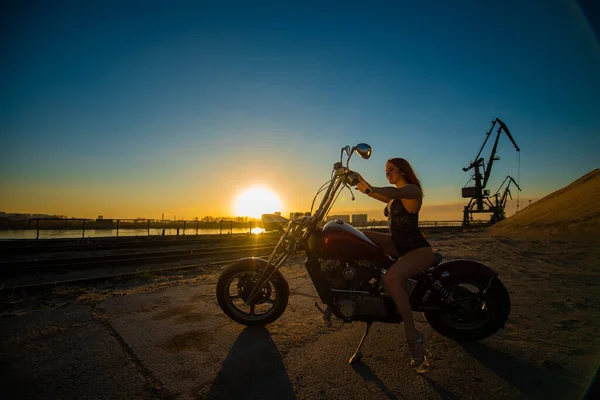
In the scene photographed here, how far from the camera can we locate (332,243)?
2.90 m

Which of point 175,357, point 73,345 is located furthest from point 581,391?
point 73,345

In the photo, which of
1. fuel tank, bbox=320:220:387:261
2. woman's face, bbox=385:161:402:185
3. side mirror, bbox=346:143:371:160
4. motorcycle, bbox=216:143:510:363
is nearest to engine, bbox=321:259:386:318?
motorcycle, bbox=216:143:510:363

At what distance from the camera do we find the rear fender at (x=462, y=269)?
9.39ft

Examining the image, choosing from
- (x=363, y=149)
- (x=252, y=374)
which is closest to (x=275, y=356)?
(x=252, y=374)

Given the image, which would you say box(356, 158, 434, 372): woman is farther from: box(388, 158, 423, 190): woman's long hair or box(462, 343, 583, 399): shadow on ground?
box(462, 343, 583, 399): shadow on ground

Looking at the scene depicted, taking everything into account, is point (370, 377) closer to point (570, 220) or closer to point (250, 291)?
point (250, 291)

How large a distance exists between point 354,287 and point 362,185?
3.60ft

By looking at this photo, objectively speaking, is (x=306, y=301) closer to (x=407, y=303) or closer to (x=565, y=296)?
(x=407, y=303)

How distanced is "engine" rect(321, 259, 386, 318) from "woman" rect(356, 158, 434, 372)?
0.90 feet

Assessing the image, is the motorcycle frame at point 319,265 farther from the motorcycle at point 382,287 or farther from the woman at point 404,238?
the woman at point 404,238

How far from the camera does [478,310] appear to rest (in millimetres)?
2885

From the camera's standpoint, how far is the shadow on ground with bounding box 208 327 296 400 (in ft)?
6.82

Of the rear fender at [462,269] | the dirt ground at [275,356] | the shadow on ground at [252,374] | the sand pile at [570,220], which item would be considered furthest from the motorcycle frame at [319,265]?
the sand pile at [570,220]

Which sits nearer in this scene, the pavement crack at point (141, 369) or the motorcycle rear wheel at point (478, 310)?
the pavement crack at point (141, 369)
